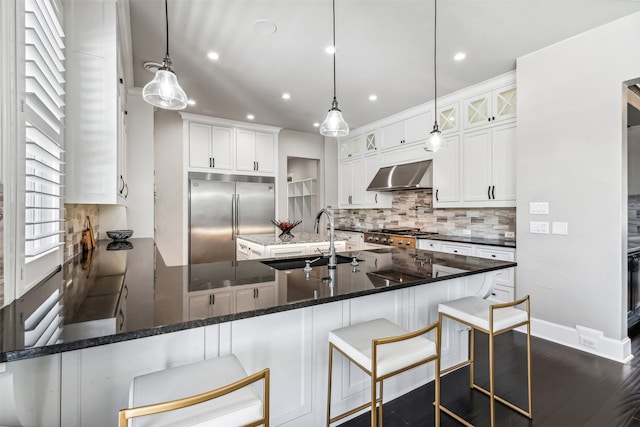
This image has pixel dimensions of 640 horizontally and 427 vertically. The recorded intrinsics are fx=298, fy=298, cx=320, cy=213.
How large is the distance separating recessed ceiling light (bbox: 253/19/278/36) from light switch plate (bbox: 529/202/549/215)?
2967 mm

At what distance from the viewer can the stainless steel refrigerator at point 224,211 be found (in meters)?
4.93

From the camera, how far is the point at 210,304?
113 centimetres

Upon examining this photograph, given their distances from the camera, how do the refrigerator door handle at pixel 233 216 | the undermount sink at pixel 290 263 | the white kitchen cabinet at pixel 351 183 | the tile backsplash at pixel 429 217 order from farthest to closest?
the white kitchen cabinet at pixel 351 183
the refrigerator door handle at pixel 233 216
the tile backsplash at pixel 429 217
the undermount sink at pixel 290 263

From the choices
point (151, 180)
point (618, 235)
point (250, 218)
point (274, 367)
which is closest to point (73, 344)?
point (274, 367)

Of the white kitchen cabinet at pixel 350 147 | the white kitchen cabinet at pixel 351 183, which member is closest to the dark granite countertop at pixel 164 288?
the white kitchen cabinet at pixel 351 183

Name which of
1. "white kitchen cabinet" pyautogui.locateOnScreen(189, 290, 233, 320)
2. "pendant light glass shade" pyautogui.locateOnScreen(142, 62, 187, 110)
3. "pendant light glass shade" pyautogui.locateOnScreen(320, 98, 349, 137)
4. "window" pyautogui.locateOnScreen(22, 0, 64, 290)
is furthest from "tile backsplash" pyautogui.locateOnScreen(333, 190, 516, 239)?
"window" pyautogui.locateOnScreen(22, 0, 64, 290)

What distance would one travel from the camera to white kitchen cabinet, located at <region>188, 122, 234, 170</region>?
491 cm

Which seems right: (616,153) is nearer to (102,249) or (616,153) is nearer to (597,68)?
(597,68)

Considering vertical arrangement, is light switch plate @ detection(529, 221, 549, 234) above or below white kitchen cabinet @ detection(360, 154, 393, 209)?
below

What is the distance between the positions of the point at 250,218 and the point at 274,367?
4104mm

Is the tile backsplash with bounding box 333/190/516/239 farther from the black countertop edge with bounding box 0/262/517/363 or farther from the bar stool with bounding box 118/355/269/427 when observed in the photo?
the bar stool with bounding box 118/355/269/427

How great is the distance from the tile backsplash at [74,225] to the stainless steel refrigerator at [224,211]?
6.90ft

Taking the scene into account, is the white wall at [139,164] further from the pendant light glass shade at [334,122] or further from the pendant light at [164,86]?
the pendant light glass shade at [334,122]

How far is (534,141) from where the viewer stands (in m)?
2.99
